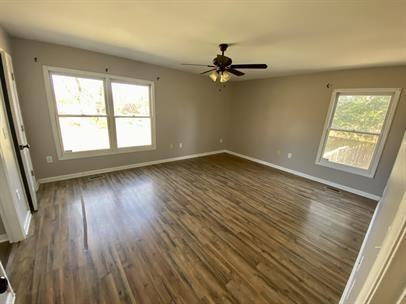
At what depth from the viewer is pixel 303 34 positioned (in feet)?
6.75

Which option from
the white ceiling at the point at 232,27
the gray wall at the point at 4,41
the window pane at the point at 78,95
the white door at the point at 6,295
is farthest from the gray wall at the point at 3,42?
the white door at the point at 6,295

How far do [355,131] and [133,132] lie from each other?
4913 millimetres

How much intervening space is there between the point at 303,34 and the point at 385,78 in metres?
2.33

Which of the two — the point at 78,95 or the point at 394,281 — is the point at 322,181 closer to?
the point at 394,281

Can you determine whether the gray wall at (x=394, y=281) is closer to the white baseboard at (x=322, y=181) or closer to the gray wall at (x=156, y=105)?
the white baseboard at (x=322, y=181)

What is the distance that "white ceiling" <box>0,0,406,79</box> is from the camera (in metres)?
1.59

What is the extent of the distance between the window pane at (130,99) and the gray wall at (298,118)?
308cm

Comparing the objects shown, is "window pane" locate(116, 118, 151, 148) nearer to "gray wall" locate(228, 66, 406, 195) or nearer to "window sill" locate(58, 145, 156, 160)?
"window sill" locate(58, 145, 156, 160)

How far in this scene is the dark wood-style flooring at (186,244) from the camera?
152cm

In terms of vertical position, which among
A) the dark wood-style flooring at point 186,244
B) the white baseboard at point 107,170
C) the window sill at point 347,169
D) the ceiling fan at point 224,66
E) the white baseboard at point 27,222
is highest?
the ceiling fan at point 224,66

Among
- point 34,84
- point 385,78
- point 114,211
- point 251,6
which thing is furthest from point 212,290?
Answer: point 385,78

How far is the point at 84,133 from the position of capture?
360 centimetres

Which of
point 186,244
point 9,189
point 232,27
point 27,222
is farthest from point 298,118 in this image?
point 27,222

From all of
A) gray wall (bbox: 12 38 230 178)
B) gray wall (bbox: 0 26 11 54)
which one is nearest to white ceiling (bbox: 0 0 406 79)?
gray wall (bbox: 0 26 11 54)
